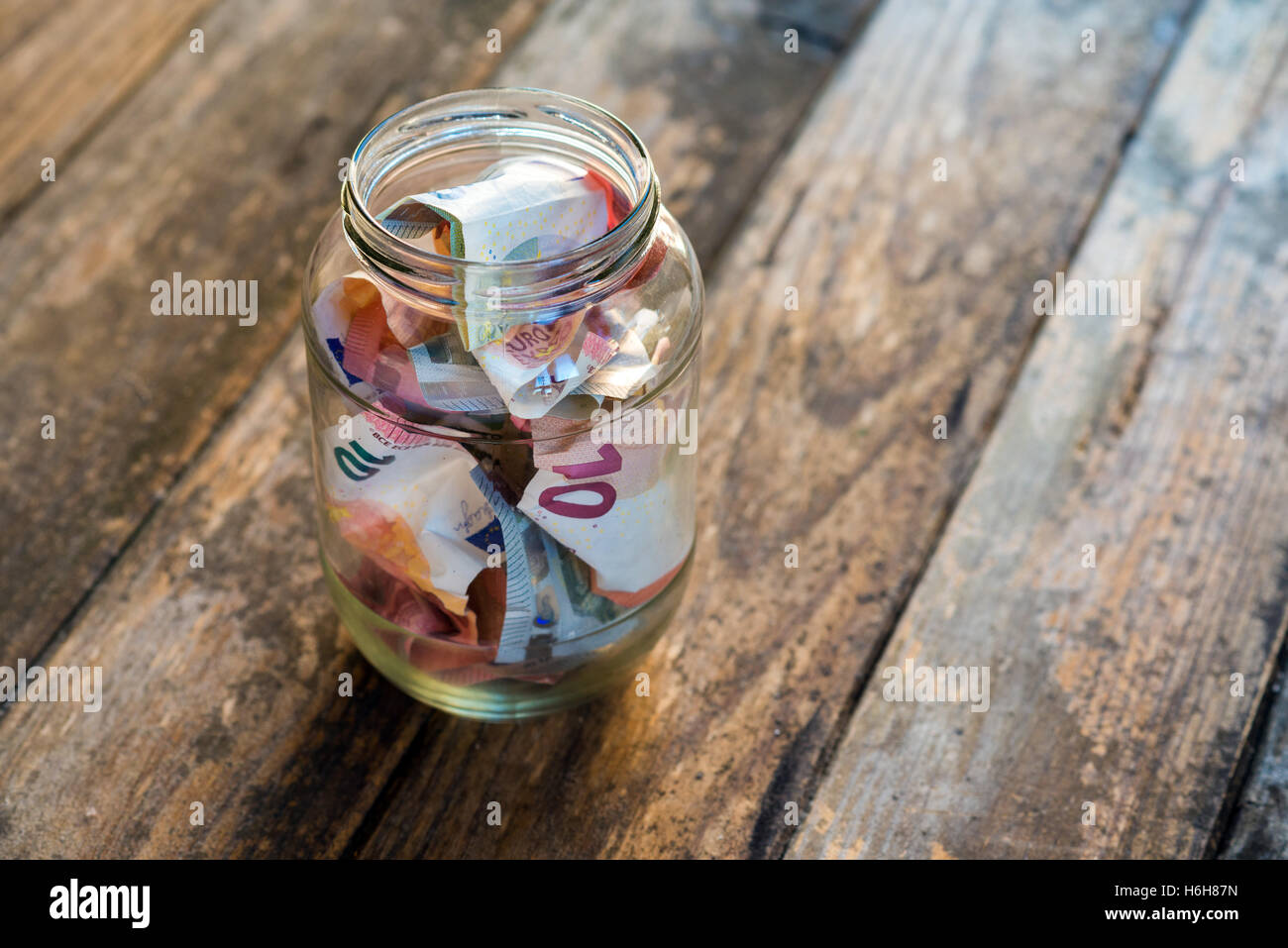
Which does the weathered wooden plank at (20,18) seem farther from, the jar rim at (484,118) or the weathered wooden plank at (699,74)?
the jar rim at (484,118)

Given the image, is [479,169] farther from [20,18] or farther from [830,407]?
[20,18]

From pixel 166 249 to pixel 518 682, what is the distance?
517mm

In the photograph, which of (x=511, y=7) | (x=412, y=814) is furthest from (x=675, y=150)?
(x=412, y=814)

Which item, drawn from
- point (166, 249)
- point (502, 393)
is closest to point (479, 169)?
point (502, 393)

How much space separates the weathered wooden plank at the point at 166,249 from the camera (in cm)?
86

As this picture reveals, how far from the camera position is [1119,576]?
2.82 ft

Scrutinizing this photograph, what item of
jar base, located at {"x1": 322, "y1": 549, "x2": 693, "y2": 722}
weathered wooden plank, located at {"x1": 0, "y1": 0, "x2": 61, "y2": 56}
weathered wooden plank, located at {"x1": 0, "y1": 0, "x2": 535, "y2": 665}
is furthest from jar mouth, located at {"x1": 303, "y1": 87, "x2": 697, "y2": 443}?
weathered wooden plank, located at {"x1": 0, "y1": 0, "x2": 61, "y2": 56}

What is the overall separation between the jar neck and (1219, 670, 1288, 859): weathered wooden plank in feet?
1.59

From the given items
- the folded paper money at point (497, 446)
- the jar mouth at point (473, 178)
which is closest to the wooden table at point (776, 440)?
the folded paper money at point (497, 446)

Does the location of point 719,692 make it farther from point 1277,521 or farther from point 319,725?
point 1277,521

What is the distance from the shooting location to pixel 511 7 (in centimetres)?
121

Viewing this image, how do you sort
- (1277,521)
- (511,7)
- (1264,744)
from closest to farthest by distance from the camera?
(1264,744) < (1277,521) < (511,7)

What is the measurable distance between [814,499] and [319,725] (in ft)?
1.20
